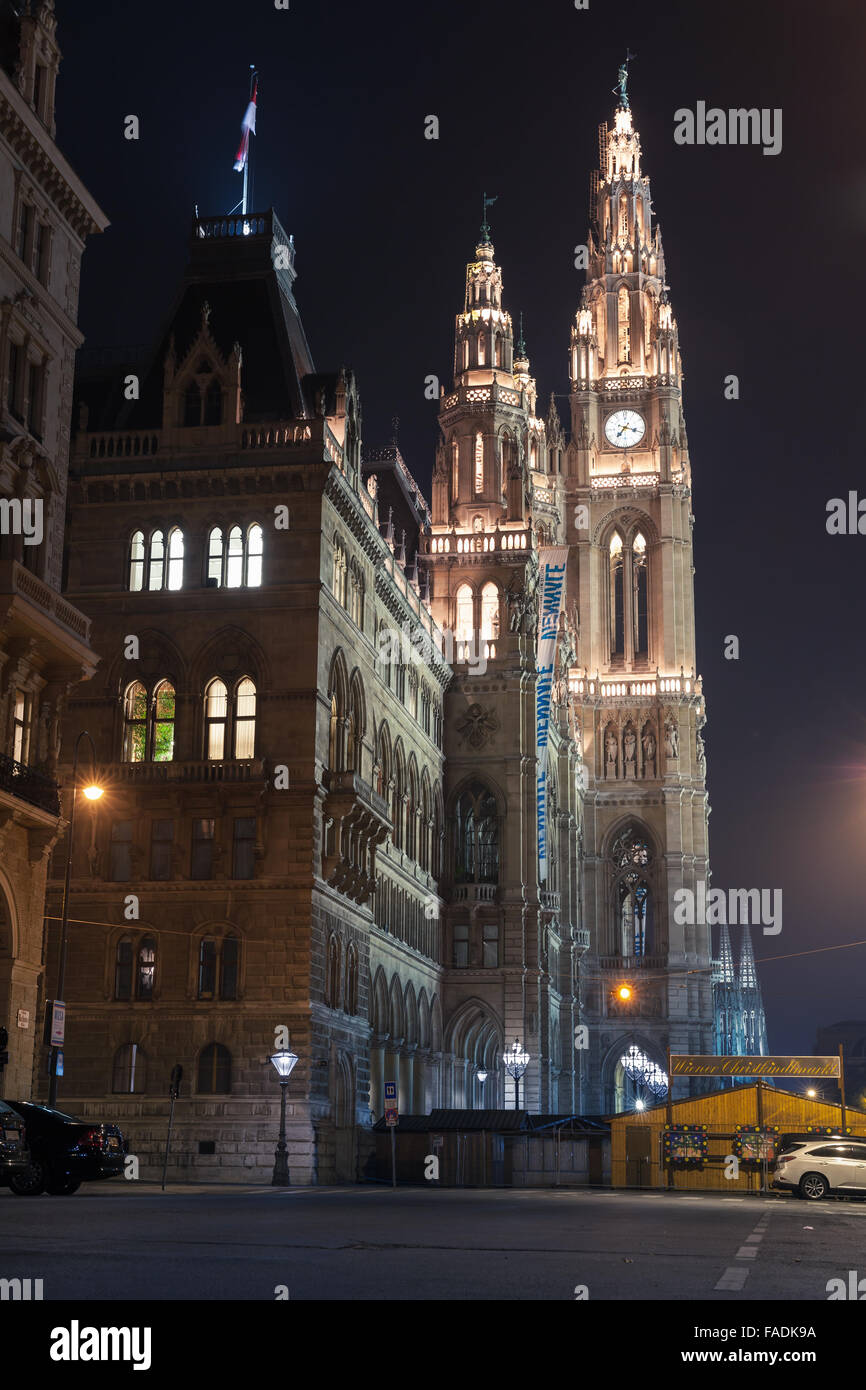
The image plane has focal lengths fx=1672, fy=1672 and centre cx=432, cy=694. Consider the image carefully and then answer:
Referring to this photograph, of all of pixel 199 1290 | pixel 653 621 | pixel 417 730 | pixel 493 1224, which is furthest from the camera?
pixel 653 621

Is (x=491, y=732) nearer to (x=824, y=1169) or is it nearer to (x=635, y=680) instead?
(x=635, y=680)

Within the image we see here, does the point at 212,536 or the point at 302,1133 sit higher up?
the point at 212,536

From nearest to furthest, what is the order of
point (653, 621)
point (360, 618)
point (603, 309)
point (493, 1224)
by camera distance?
point (493, 1224) → point (360, 618) → point (653, 621) → point (603, 309)

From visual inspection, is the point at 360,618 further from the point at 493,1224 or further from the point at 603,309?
the point at 603,309

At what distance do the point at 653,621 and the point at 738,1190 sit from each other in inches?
2809

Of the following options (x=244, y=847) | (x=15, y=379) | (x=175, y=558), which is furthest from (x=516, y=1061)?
(x=15, y=379)

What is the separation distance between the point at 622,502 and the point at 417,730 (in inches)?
2164

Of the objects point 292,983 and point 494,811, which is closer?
point 292,983

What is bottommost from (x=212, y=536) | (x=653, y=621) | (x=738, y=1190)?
(x=738, y=1190)

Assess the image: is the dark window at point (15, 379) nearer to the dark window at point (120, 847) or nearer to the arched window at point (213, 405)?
the arched window at point (213, 405)

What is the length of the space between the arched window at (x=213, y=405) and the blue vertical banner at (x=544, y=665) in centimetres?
2892

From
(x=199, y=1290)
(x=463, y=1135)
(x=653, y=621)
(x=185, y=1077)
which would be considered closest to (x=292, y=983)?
(x=185, y=1077)

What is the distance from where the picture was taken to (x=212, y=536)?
57219 millimetres

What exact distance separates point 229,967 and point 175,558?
14100 millimetres
